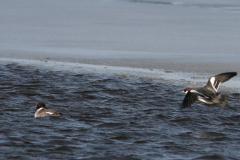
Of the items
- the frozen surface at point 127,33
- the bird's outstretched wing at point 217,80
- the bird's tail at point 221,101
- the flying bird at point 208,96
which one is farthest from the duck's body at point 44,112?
the frozen surface at point 127,33

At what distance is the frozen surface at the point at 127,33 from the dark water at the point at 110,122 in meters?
2.63

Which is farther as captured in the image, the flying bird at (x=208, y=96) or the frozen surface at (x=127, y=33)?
the frozen surface at (x=127, y=33)

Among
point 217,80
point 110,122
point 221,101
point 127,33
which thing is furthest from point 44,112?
point 127,33

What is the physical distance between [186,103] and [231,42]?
30.1 feet

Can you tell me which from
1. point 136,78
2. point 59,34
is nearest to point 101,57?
point 136,78

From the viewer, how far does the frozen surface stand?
12.8 metres

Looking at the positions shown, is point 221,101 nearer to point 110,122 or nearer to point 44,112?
point 110,122

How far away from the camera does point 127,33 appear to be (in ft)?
56.5

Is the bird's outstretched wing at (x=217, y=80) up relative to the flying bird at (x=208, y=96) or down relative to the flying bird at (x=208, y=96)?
up

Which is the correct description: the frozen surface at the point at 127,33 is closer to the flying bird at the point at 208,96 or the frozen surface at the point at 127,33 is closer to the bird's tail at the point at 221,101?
the flying bird at the point at 208,96

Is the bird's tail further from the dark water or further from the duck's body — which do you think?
the duck's body

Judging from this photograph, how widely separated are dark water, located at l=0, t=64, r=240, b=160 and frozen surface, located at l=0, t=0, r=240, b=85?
2.63m

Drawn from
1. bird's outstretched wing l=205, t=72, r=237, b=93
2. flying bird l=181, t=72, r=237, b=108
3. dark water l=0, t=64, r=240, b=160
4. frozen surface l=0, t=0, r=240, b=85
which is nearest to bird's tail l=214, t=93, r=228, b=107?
flying bird l=181, t=72, r=237, b=108

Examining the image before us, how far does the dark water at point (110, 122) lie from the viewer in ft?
17.5
